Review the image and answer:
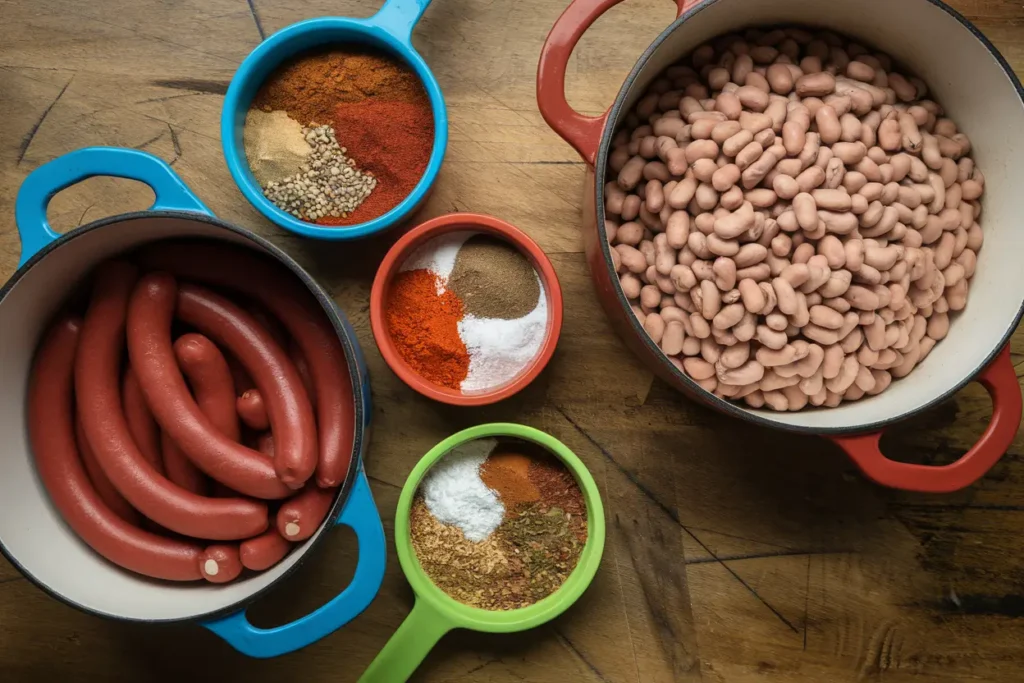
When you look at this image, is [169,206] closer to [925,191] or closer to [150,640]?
[150,640]

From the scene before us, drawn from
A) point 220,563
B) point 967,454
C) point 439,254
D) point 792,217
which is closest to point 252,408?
point 220,563

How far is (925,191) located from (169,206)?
748 millimetres

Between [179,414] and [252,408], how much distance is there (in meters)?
0.07

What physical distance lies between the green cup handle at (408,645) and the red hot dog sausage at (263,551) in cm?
15

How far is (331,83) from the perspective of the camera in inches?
31.6

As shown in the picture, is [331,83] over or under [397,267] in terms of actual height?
over

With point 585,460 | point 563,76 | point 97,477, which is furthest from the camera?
point 585,460

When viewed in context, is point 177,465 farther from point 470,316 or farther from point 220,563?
point 470,316

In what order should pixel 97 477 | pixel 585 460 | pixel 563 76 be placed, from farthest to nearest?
pixel 585 460
pixel 97 477
pixel 563 76

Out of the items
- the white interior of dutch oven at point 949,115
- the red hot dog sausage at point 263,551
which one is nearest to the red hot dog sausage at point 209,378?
the red hot dog sausage at point 263,551

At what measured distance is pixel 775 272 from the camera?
0.70 m

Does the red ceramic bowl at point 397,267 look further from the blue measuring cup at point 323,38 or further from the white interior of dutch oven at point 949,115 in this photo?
the white interior of dutch oven at point 949,115

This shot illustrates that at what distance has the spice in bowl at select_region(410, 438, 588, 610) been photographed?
793 mm

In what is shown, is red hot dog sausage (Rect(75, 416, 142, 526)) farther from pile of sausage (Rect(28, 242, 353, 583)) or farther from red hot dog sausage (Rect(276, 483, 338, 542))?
red hot dog sausage (Rect(276, 483, 338, 542))
